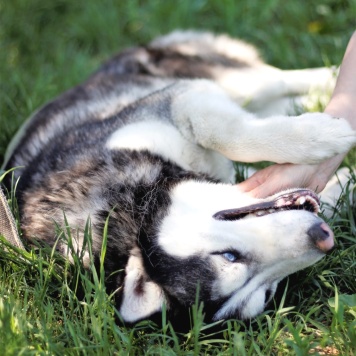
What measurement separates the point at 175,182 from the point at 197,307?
874mm

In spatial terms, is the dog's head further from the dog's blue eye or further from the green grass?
the green grass

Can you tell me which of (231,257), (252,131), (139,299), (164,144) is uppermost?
(252,131)

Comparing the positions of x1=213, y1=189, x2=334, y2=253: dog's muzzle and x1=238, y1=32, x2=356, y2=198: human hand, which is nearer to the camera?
x1=213, y1=189, x2=334, y2=253: dog's muzzle

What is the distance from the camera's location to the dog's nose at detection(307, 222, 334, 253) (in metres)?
3.02

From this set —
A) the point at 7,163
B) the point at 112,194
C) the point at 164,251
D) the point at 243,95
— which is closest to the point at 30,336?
the point at 164,251

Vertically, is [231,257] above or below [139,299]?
above

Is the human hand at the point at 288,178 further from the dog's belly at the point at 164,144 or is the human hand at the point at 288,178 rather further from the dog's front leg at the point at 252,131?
the dog's belly at the point at 164,144

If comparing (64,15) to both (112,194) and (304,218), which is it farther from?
(304,218)

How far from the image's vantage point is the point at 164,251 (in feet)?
10.5

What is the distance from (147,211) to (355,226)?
1.27 m

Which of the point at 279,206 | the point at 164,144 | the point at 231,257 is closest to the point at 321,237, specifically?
the point at 279,206

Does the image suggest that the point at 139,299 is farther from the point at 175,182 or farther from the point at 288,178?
the point at 288,178

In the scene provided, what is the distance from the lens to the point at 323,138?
3.40 metres

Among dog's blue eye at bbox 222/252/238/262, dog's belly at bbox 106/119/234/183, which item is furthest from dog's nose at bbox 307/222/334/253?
dog's belly at bbox 106/119/234/183
